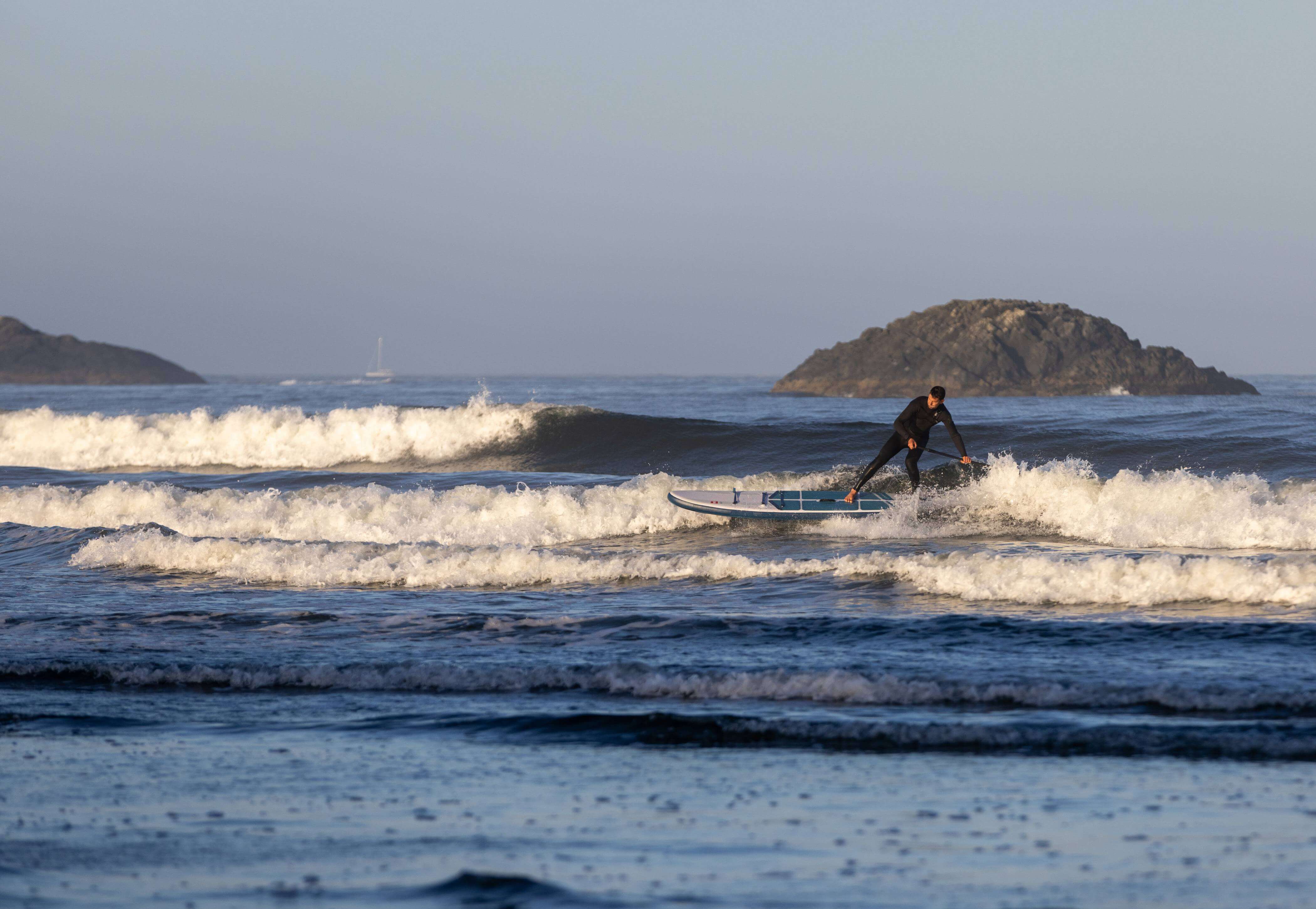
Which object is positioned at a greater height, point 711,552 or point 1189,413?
point 1189,413

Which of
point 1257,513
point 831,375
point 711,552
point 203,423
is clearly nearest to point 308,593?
point 711,552

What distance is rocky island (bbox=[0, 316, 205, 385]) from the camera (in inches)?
6097

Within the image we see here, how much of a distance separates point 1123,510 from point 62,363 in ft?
555

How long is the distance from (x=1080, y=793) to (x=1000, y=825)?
0.64 m

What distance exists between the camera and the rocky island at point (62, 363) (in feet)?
508

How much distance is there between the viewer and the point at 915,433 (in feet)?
52.9

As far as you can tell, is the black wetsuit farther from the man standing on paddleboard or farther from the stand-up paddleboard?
the stand-up paddleboard

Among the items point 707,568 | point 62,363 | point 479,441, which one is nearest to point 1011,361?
point 479,441

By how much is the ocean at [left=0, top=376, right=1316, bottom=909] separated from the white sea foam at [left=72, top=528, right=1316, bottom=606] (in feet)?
0.16

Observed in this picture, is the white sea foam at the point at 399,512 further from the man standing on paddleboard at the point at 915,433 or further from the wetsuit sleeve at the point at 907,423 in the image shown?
the wetsuit sleeve at the point at 907,423

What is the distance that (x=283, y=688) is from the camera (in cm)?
787

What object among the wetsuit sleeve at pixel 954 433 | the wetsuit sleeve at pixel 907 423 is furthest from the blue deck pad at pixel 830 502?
the wetsuit sleeve at pixel 954 433

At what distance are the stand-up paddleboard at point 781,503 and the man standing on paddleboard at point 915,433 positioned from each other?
0.19 metres

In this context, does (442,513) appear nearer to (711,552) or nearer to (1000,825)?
(711,552)
